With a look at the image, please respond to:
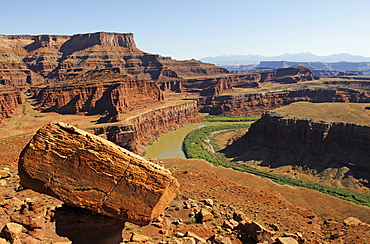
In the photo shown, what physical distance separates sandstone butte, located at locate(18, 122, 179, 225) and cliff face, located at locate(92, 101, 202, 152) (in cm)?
3739

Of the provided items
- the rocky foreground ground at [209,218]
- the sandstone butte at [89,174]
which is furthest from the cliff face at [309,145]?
the sandstone butte at [89,174]

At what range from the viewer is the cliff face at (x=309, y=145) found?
37.6m

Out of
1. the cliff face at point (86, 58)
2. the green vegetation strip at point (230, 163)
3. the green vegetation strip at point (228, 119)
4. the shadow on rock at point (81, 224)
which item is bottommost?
the green vegetation strip at point (230, 163)

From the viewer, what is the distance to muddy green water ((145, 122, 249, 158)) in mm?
52325

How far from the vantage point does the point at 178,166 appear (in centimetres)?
3666

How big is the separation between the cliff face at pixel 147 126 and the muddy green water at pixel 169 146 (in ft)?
5.70

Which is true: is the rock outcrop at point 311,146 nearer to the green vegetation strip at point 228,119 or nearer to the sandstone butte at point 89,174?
the green vegetation strip at point 228,119

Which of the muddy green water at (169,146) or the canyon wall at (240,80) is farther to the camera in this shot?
the canyon wall at (240,80)

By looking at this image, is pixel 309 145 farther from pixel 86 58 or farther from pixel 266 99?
pixel 86 58

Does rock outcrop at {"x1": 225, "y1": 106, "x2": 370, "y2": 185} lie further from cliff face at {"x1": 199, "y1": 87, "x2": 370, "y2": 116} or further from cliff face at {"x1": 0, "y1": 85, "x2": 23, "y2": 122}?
cliff face at {"x1": 0, "y1": 85, "x2": 23, "y2": 122}

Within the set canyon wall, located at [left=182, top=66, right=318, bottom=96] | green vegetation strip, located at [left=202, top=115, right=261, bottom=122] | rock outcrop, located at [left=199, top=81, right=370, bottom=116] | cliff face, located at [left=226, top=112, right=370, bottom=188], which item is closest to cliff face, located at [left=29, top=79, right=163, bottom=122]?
green vegetation strip, located at [left=202, top=115, right=261, bottom=122]

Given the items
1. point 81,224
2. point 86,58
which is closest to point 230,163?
point 81,224

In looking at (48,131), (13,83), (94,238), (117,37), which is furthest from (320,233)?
(117,37)

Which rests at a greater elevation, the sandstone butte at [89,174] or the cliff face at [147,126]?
the sandstone butte at [89,174]
